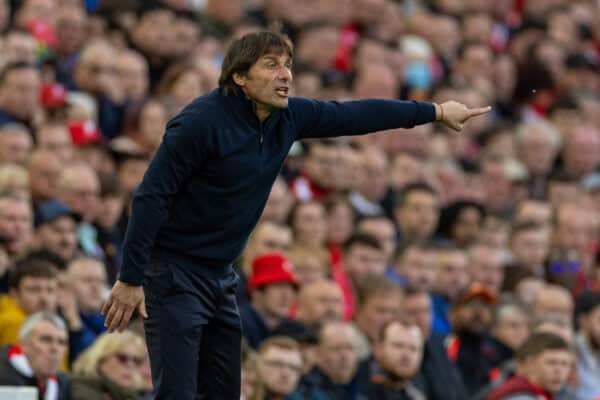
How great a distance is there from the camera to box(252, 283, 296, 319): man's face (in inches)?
402

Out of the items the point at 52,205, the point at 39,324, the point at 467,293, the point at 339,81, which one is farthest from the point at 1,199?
the point at 339,81

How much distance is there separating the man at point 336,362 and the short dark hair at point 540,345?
1.01 metres

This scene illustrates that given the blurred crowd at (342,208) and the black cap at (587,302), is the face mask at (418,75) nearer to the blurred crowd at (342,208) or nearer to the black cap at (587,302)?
the blurred crowd at (342,208)

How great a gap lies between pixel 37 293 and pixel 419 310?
2973 mm

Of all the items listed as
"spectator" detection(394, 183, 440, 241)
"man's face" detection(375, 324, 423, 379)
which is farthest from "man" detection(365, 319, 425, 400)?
"spectator" detection(394, 183, 440, 241)

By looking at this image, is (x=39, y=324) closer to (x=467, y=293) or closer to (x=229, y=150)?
(x=229, y=150)

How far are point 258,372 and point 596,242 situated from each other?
5.79 meters

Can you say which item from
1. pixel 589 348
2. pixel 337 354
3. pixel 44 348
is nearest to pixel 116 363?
pixel 44 348

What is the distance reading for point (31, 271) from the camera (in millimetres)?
8906

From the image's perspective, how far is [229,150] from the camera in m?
6.10

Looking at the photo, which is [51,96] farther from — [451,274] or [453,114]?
[453,114]

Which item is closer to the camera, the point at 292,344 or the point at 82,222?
the point at 292,344

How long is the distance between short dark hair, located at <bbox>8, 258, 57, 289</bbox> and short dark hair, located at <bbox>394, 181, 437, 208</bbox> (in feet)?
14.4

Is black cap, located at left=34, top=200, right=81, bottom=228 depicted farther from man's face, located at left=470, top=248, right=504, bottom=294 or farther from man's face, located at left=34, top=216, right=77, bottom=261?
man's face, located at left=470, top=248, right=504, bottom=294
